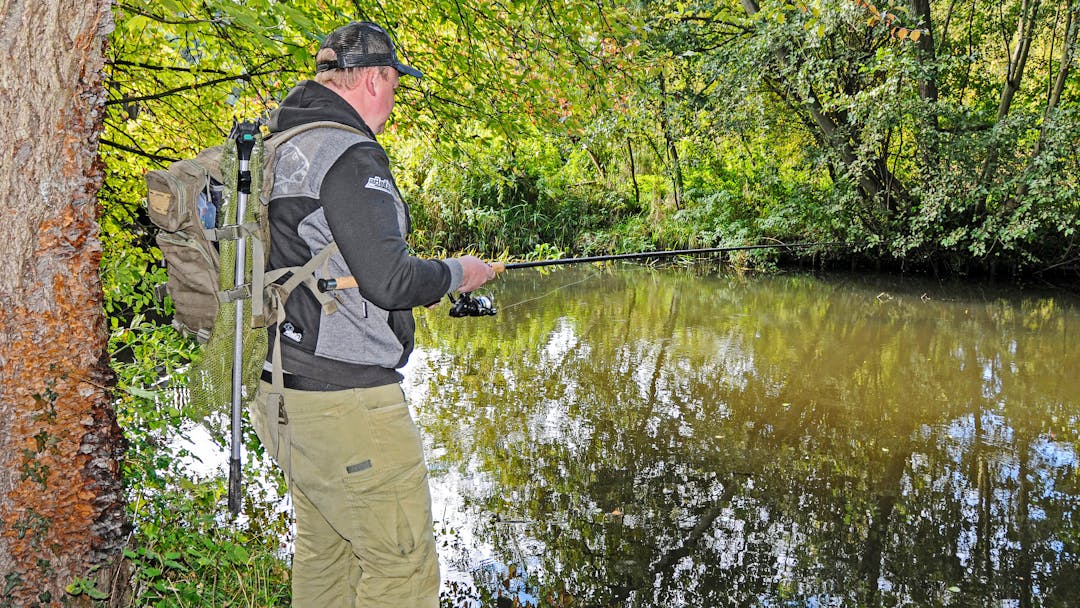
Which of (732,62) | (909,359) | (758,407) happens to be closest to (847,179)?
(732,62)

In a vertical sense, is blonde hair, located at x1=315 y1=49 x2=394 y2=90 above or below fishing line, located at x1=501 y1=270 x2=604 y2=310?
above

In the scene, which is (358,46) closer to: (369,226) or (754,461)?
(369,226)

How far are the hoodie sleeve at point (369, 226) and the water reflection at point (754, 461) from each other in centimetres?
205

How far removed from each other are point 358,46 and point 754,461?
4113 mm

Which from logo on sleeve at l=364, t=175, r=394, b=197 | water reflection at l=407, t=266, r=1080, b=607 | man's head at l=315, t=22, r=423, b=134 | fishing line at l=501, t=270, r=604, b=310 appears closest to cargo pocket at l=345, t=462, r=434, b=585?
logo on sleeve at l=364, t=175, r=394, b=197

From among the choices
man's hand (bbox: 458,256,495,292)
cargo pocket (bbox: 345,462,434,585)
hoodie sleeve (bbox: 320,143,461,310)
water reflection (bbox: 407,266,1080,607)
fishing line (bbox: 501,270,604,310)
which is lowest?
fishing line (bbox: 501,270,604,310)

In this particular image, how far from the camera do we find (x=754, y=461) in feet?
17.4

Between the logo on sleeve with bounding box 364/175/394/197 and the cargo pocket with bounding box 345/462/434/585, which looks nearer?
the logo on sleeve with bounding box 364/175/394/197

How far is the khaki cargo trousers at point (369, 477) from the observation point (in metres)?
2.05

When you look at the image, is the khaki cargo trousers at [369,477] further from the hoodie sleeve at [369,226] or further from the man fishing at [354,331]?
the hoodie sleeve at [369,226]

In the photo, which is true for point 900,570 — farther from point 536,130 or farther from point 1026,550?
point 536,130

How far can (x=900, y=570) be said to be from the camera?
3.84 metres

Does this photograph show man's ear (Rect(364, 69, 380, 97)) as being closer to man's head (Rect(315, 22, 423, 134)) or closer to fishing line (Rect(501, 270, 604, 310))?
man's head (Rect(315, 22, 423, 134))

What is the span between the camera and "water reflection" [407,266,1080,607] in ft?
12.4
